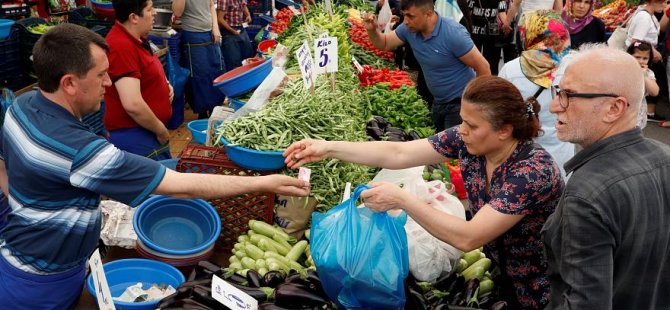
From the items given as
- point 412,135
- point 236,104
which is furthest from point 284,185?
point 412,135

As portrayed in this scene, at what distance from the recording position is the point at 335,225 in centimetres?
247

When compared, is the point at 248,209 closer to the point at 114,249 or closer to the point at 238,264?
the point at 238,264

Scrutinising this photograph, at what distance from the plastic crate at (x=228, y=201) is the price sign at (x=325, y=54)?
3.86 feet

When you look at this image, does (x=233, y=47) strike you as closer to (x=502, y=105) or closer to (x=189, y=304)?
(x=189, y=304)

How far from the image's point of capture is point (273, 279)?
8.86 feet

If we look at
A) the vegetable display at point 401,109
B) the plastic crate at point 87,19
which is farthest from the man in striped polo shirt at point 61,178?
the plastic crate at point 87,19

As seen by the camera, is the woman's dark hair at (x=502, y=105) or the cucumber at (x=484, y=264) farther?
the cucumber at (x=484, y=264)

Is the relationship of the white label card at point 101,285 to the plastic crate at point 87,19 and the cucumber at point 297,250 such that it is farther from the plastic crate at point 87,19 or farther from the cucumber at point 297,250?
the plastic crate at point 87,19

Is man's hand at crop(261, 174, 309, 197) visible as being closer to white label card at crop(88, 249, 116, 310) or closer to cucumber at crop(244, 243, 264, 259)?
cucumber at crop(244, 243, 264, 259)

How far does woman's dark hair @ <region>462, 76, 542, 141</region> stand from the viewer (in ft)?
7.57

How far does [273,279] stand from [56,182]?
3.50 feet

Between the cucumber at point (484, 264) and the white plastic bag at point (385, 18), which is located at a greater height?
the white plastic bag at point (385, 18)

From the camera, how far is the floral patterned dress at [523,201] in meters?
2.26

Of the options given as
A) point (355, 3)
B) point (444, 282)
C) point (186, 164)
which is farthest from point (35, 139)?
point (355, 3)
